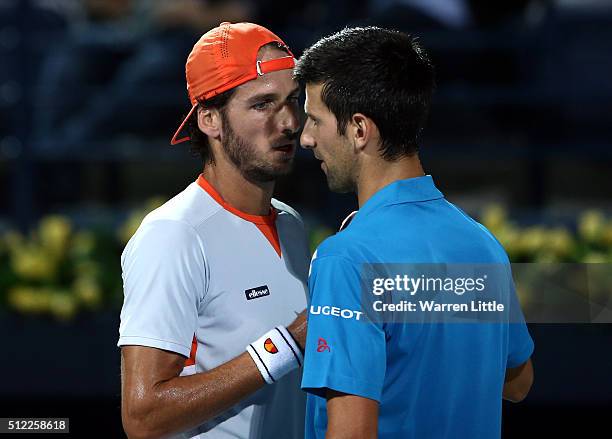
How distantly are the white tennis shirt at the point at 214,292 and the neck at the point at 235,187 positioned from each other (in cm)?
3

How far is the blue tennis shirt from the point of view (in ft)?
5.92

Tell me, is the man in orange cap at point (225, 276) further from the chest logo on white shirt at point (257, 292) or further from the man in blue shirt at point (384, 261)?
the man in blue shirt at point (384, 261)

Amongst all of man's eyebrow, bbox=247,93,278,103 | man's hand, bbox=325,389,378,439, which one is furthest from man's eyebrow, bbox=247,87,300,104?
man's hand, bbox=325,389,378,439

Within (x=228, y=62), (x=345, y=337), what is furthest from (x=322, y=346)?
(x=228, y=62)

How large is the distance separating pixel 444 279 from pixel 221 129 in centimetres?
84

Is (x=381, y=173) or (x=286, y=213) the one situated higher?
(x=286, y=213)

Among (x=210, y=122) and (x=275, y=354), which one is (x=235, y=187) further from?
(x=275, y=354)

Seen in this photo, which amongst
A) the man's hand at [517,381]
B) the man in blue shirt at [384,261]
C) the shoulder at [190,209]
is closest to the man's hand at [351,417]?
the man in blue shirt at [384,261]

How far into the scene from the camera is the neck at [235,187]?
2514 mm

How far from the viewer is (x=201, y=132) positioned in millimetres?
2621

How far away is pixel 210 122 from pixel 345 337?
0.91 metres

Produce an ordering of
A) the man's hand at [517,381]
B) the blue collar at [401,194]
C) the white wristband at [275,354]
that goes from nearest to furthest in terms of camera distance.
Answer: the blue collar at [401,194]
the white wristband at [275,354]
the man's hand at [517,381]

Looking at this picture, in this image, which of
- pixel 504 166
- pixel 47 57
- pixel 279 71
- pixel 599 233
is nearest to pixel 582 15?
pixel 504 166

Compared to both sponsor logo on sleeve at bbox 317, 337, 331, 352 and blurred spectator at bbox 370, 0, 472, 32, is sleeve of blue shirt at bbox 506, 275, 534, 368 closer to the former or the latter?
sponsor logo on sleeve at bbox 317, 337, 331, 352
